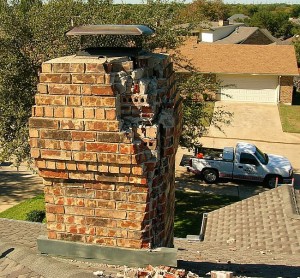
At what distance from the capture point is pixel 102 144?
348cm

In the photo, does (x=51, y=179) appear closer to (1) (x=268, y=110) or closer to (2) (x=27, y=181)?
(2) (x=27, y=181)

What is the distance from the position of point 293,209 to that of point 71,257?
7.68 m

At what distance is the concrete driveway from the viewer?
23.4 meters

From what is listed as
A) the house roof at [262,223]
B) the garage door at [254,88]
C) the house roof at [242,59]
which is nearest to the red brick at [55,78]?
the house roof at [262,223]

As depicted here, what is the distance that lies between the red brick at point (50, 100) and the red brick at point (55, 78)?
12cm

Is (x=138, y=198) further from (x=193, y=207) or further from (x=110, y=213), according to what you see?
(x=193, y=207)

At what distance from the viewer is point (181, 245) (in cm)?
835

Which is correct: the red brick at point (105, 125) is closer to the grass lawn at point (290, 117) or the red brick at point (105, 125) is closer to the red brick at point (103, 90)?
the red brick at point (103, 90)

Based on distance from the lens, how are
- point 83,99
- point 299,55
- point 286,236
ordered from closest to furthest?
1. point 83,99
2. point 286,236
3. point 299,55

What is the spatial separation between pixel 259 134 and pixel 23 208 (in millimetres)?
15448

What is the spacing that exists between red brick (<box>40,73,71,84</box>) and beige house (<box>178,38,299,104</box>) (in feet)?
96.9

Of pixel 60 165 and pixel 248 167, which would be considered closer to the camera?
pixel 60 165

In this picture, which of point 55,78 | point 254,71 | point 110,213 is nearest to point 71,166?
point 110,213

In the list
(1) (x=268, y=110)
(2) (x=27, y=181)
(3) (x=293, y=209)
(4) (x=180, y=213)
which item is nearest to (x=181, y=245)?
(3) (x=293, y=209)
